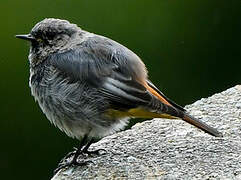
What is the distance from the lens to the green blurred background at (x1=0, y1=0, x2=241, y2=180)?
8.10 metres

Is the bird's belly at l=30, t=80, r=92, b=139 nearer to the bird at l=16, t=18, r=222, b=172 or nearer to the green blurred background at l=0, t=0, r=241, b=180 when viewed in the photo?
the bird at l=16, t=18, r=222, b=172

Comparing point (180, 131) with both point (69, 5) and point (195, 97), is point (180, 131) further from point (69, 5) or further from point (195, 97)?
point (69, 5)

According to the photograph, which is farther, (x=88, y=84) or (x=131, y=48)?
(x=131, y=48)

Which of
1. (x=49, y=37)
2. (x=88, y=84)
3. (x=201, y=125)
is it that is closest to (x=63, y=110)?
(x=88, y=84)

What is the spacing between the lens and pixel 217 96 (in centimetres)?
680

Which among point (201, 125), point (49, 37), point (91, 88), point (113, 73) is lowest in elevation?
point (201, 125)

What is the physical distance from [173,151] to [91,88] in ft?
2.17

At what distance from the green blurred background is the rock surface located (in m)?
1.65

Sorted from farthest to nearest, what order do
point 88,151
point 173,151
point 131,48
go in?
point 131,48
point 88,151
point 173,151

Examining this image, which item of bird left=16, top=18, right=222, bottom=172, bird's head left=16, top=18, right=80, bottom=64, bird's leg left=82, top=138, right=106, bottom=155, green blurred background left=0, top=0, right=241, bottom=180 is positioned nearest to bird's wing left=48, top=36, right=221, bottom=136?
bird left=16, top=18, right=222, bottom=172

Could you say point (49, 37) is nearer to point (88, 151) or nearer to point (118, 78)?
point (118, 78)

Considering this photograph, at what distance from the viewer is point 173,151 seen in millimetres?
5984

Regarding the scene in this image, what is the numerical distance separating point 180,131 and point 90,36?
878mm

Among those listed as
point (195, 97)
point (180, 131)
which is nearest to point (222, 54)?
point (195, 97)
